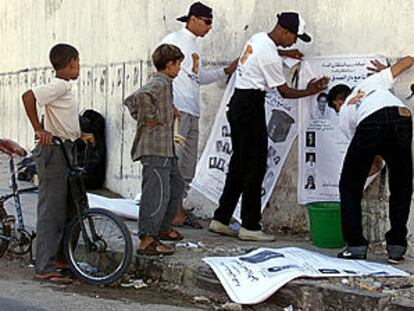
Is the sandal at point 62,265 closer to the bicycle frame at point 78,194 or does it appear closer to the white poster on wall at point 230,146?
the bicycle frame at point 78,194

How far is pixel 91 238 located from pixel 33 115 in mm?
1080

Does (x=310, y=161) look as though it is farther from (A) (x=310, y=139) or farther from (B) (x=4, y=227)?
(B) (x=4, y=227)

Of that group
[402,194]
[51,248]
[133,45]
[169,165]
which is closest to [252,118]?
[169,165]

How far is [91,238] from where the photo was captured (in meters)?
6.61

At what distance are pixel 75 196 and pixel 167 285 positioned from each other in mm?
1021

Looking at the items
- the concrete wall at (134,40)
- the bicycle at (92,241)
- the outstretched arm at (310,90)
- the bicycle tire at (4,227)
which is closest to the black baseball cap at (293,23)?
the concrete wall at (134,40)

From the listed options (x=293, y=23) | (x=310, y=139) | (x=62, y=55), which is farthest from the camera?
(x=310, y=139)

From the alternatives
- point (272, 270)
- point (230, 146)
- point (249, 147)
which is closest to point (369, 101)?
point (249, 147)

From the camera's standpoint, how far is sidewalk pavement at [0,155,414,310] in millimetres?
5707

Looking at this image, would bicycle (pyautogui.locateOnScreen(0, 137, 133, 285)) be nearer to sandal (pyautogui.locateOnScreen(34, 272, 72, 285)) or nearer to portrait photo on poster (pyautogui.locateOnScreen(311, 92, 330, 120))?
sandal (pyautogui.locateOnScreen(34, 272, 72, 285))

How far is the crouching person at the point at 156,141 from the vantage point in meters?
6.71

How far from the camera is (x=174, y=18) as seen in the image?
9.12 metres

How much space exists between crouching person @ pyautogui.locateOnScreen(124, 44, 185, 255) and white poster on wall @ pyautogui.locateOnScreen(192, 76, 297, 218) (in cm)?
145

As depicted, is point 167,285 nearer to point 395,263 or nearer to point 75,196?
point 75,196
